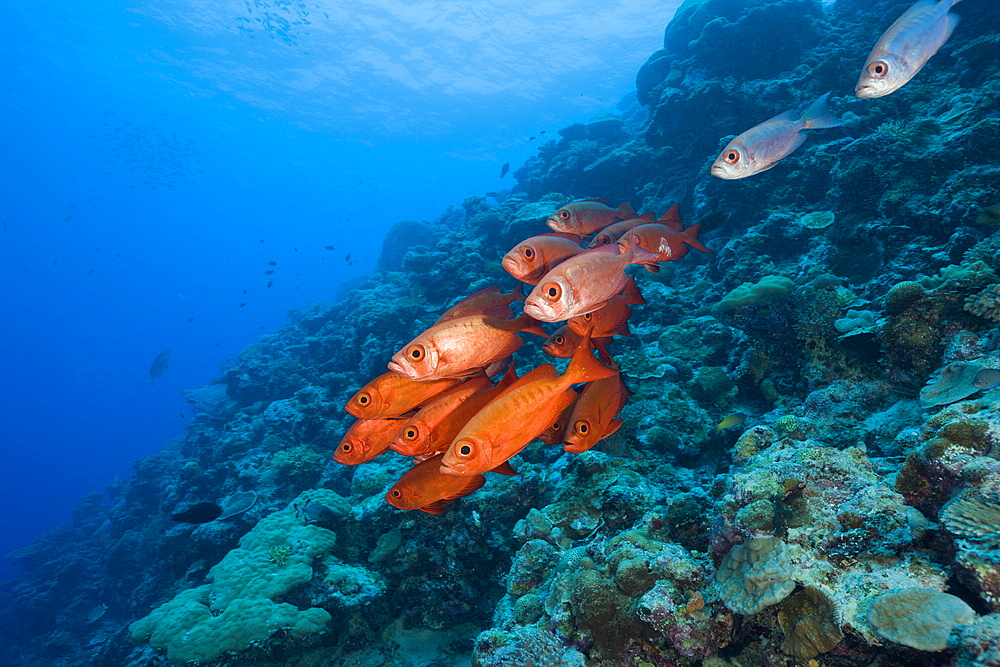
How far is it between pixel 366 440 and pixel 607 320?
1.94m

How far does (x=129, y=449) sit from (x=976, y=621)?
79.2 meters

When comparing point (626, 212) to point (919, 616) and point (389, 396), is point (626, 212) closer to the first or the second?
point (389, 396)

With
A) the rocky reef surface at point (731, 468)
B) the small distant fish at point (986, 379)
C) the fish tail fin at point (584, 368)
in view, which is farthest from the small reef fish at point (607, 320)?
the small distant fish at point (986, 379)

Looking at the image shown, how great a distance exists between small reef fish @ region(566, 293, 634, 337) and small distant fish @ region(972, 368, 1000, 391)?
2.47 metres

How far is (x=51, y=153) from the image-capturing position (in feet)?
218

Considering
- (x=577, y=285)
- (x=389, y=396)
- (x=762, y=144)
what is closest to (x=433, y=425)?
(x=389, y=396)

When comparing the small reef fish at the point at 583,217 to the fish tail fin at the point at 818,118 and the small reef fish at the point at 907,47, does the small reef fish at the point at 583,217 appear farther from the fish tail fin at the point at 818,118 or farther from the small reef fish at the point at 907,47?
the small reef fish at the point at 907,47

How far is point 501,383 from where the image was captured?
2.37 m

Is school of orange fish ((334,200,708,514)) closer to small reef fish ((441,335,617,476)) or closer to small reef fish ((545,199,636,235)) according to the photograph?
small reef fish ((441,335,617,476))

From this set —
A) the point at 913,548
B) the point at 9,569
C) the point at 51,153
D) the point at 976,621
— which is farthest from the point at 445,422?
the point at 51,153

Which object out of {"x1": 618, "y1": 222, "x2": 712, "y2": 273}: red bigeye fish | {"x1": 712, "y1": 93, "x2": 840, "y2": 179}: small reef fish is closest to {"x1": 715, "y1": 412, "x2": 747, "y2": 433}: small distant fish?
{"x1": 618, "y1": 222, "x2": 712, "y2": 273}: red bigeye fish

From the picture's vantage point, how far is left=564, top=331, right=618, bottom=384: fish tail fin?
205 cm

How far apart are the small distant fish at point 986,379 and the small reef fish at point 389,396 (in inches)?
146

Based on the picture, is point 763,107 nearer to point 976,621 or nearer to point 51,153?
point 976,621
